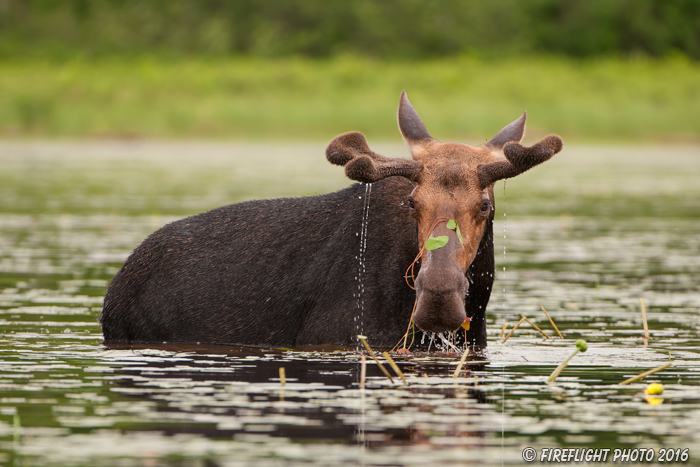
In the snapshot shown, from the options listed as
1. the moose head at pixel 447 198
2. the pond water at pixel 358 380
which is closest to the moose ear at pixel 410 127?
the moose head at pixel 447 198

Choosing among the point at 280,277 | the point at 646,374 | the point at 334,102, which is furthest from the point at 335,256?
the point at 334,102

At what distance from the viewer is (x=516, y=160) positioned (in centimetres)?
841

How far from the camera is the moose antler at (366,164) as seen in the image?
846 centimetres

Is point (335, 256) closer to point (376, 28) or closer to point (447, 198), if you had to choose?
point (447, 198)

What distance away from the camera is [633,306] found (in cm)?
1231

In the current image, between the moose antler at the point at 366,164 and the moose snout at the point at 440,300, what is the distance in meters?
0.84

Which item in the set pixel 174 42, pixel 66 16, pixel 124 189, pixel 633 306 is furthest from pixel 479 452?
pixel 66 16

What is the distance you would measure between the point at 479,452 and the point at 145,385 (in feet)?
8.25

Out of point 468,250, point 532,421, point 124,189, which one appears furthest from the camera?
point 124,189

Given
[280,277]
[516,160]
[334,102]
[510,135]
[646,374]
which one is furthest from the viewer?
[334,102]

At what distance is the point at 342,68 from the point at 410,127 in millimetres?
A: 37635

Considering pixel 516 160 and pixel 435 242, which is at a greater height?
pixel 516 160

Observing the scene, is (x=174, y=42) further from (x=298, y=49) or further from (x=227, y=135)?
(x=227, y=135)

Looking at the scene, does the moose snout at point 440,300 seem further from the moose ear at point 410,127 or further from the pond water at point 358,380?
the moose ear at point 410,127
